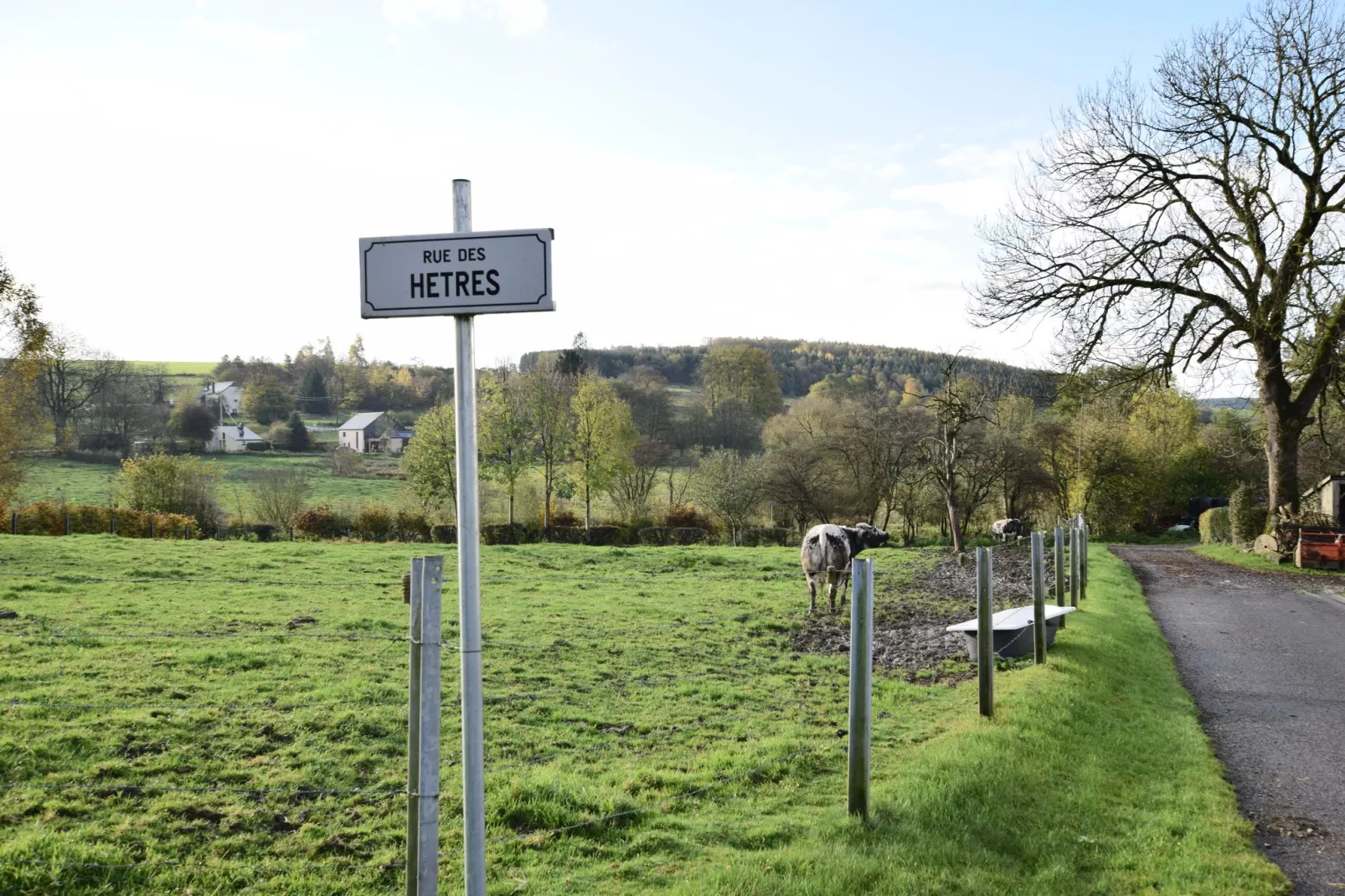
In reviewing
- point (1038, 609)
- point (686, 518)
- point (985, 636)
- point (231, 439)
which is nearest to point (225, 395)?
point (231, 439)

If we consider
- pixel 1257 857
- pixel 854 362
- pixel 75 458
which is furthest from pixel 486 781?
pixel 854 362

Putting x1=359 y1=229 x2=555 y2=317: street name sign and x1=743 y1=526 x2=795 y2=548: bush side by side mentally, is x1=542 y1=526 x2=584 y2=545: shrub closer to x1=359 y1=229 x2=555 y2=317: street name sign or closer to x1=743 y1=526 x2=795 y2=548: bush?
x1=743 y1=526 x2=795 y2=548: bush

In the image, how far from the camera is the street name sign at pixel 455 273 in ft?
11.8

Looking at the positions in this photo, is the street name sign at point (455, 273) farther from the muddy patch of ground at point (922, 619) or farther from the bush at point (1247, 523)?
the bush at point (1247, 523)

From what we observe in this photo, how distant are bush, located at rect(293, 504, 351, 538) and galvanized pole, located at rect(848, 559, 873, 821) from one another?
3828 centimetres

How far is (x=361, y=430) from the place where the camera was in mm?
88938

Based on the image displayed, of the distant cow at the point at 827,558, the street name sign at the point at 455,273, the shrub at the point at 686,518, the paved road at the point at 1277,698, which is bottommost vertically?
the shrub at the point at 686,518

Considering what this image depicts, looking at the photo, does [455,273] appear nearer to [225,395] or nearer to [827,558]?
[827,558]

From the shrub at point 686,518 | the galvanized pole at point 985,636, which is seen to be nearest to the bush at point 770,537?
the shrub at point 686,518

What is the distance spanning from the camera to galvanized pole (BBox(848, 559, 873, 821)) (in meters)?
5.68

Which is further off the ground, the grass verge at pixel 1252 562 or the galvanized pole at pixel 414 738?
the galvanized pole at pixel 414 738

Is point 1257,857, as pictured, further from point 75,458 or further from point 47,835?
point 75,458

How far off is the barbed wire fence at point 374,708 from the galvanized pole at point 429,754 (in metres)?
0.37

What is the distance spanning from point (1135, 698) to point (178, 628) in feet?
40.6
